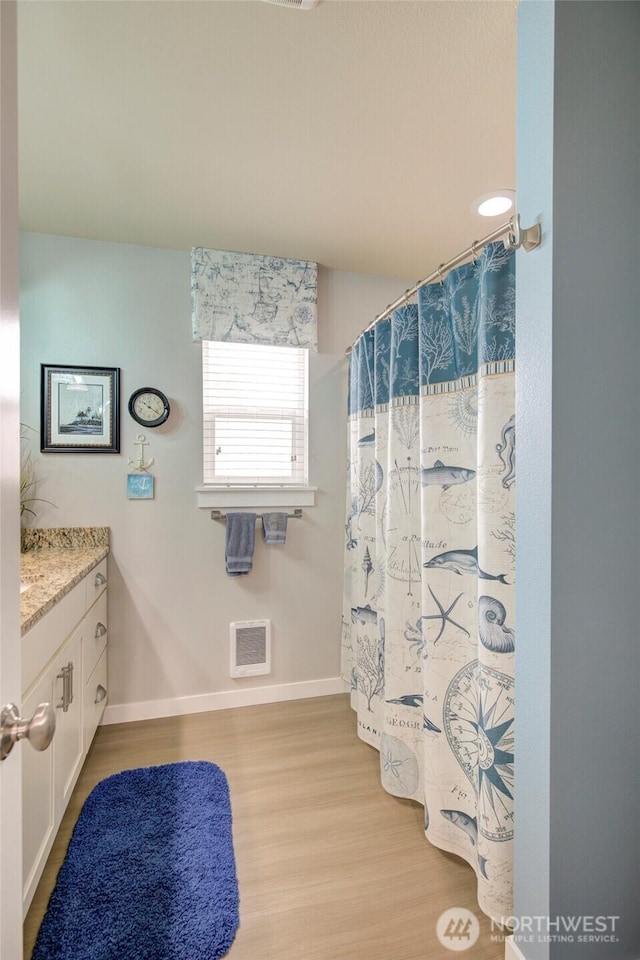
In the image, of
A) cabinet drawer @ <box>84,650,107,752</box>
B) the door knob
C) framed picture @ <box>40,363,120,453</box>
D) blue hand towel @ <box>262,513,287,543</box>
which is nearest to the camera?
the door knob

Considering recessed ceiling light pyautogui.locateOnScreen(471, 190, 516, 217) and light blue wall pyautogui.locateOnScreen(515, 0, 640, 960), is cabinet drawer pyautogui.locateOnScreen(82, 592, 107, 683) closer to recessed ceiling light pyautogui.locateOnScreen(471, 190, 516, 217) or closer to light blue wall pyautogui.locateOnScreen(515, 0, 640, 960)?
light blue wall pyautogui.locateOnScreen(515, 0, 640, 960)

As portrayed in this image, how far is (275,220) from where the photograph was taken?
83.6 inches

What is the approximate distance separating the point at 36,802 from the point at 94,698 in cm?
81

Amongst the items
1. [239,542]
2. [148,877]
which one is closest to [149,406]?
[239,542]

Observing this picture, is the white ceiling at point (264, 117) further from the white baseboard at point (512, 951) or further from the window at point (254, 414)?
the white baseboard at point (512, 951)

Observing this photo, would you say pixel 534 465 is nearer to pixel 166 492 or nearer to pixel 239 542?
pixel 239 542

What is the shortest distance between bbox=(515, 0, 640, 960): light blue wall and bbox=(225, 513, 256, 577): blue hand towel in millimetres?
1623

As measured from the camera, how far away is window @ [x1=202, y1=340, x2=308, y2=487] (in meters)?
2.53

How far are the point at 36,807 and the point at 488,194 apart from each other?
2.69 meters

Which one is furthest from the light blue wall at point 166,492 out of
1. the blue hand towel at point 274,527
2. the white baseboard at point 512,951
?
the white baseboard at point 512,951

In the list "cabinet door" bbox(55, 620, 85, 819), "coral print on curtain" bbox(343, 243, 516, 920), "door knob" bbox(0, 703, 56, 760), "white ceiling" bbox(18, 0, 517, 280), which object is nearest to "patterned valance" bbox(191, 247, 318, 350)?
"white ceiling" bbox(18, 0, 517, 280)

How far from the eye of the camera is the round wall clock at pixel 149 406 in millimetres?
2371

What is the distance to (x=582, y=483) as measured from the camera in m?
1.05

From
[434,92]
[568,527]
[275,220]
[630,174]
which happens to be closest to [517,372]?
[568,527]
